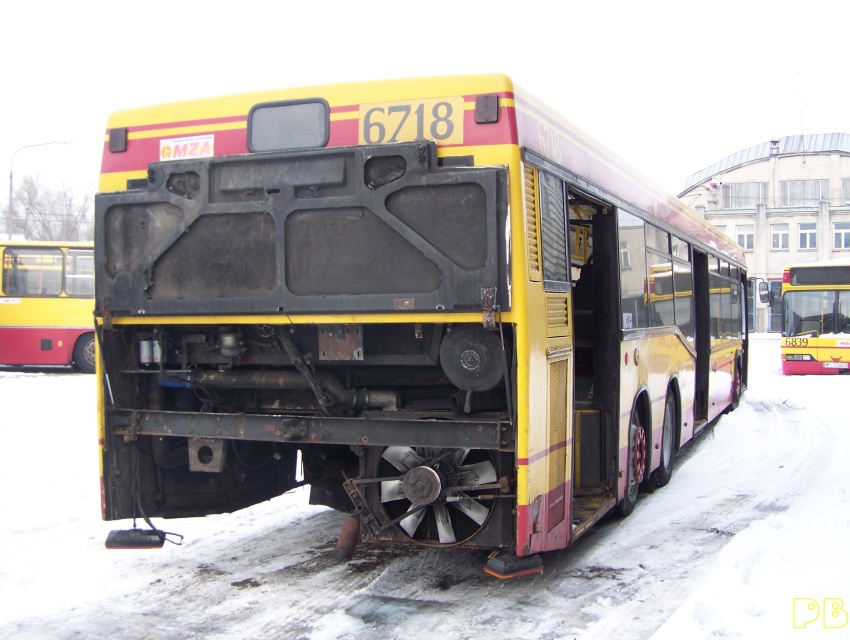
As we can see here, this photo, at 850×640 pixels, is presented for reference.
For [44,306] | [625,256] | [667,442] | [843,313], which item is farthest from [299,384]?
[843,313]

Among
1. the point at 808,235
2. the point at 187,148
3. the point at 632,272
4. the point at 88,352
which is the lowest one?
the point at 88,352

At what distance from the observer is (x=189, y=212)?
5781 millimetres

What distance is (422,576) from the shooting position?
618 cm

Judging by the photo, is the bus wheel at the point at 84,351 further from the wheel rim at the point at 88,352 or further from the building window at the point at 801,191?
the building window at the point at 801,191

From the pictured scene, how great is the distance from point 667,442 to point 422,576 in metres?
4.16

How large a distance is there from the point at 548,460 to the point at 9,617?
133 inches

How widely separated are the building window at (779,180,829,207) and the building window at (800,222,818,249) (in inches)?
112

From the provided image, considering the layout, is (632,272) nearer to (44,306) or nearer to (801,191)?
(44,306)

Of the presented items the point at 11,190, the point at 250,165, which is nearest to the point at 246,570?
the point at 250,165

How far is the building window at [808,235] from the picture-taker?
59125mm

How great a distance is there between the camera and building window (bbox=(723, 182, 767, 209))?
6319cm

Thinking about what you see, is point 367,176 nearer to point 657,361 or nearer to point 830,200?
point 657,361

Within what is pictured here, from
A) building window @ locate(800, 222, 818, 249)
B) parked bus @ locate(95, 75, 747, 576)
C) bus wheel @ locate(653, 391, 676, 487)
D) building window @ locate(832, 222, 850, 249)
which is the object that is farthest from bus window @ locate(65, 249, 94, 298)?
building window @ locate(832, 222, 850, 249)

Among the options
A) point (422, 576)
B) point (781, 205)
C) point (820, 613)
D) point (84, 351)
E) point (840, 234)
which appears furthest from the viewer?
point (781, 205)
